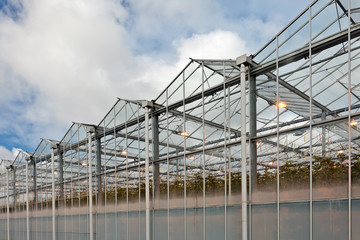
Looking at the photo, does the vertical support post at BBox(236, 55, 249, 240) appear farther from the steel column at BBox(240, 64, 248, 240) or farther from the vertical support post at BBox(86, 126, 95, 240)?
the vertical support post at BBox(86, 126, 95, 240)

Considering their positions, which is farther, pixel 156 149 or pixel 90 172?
pixel 90 172

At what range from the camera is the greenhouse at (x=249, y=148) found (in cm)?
1082

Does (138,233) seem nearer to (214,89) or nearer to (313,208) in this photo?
(214,89)

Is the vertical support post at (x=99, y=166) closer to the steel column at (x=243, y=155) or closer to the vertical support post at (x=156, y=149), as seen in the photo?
the vertical support post at (x=156, y=149)

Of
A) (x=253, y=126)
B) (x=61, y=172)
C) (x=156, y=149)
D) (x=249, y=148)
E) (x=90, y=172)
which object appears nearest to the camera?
(x=249, y=148)

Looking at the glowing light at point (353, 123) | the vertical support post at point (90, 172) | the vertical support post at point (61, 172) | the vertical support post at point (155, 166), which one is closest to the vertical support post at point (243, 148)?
the glowing light at point (353, 123)

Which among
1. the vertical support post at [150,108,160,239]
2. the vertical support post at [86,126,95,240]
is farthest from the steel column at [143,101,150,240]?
the vertical support post at [86,126,95,240]

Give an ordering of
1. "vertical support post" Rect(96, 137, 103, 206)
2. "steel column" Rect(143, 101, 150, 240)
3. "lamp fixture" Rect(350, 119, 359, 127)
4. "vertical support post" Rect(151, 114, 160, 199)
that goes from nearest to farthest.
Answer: "lamp fixture" Rect(350, 119, 359, 127), "steel column" Rect(143, 101, 150, 240), "vertical support post" Rect(151, 114, 160, 199), "vertical support post" Rect(96, 137, 103, 206)

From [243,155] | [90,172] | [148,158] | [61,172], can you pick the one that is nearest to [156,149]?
[148,158]

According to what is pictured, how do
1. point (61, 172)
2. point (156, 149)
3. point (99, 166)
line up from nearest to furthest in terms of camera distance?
point (156, 149) → point (99, 166) → point (61, 172)

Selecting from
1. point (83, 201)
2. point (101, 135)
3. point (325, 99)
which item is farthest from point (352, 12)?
point (83, 201)

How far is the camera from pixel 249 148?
1327cm

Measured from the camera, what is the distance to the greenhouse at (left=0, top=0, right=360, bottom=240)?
10.8 meters

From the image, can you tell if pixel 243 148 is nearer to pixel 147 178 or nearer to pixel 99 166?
pixel 147 178
